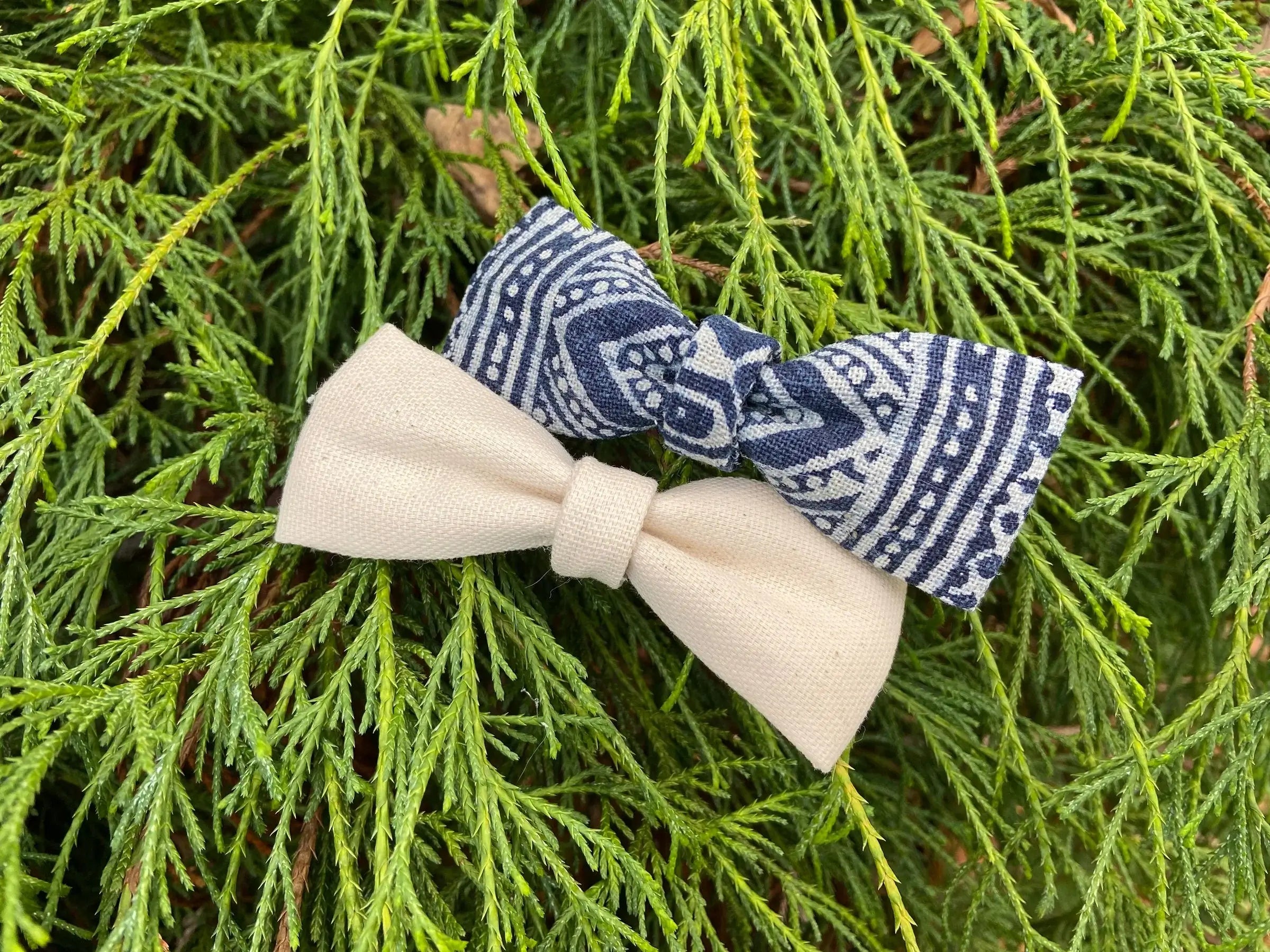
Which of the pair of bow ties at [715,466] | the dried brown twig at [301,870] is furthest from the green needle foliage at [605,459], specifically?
the pair of bow ties at [715,466]

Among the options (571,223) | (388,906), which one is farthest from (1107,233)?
(388,906)

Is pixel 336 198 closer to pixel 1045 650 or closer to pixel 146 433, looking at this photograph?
pixel 146 433

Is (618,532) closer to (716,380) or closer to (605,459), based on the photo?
(716,380)

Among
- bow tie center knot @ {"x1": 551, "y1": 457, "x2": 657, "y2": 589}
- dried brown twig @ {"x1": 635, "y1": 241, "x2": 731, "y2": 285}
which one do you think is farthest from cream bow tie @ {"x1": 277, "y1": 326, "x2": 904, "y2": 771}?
dried brown twig @ {"x1": 635, "y1": 241, "x2": 731, "y2": 285}

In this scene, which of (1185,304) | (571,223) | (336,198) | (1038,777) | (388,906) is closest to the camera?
(388,906)

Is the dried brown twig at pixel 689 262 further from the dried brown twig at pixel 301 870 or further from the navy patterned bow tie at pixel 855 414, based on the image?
the dried brown twig at pixel 301 870
